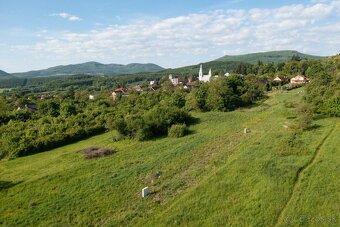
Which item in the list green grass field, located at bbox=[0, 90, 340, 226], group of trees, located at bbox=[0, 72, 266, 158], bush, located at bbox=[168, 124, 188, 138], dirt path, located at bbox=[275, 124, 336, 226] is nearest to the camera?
dirt path, located at bbox=[275, 124, 336, 226]

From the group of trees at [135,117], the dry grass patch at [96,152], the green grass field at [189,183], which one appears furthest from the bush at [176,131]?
the dry grass patch at [96,152]

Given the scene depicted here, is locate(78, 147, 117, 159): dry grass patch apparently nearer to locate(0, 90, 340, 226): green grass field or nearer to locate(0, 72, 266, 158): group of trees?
locate(0, 90, 340, 226): green grass field

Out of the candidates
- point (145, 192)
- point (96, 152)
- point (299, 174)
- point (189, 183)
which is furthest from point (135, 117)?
point (299, 174)

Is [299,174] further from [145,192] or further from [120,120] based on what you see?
[120,120]

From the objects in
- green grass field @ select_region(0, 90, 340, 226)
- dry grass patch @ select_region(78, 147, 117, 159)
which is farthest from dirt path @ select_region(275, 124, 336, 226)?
dry grass patch @ select_region(78, 147, 117, 159)

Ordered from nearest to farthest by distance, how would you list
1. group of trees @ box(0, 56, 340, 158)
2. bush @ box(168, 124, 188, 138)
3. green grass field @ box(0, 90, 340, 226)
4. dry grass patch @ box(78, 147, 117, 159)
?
green grass field @ box(0, 90, 340, 226), dry grass patch @ box(78, 147, 117, 159), bush @ box(168, 124, 188, 138), group of trees @ box(0, 56, 340, 158)

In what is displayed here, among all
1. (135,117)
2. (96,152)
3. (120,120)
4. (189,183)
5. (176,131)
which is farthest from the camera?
(135,117)

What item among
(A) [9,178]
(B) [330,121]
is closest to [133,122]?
(A) [9,178]

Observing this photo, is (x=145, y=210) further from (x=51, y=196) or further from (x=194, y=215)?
(x=51, y=196)

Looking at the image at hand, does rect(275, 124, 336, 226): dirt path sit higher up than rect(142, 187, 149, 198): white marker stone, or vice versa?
rect(275, 124, 336, 226): dirt path
